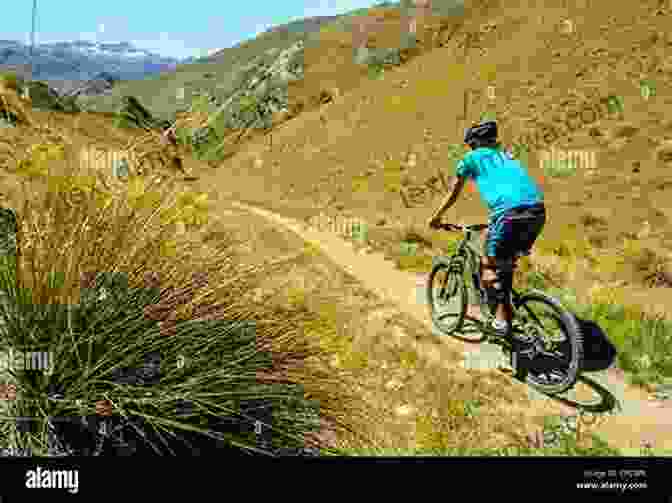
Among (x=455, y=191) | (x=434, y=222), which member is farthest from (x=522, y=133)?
(x=455, y=191)

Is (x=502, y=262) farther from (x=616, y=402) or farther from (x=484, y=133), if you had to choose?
(x=616, y=402)

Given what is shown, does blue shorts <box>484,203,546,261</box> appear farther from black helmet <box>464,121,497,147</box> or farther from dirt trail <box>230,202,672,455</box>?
dirt trail <box>230,202,672,455</box>

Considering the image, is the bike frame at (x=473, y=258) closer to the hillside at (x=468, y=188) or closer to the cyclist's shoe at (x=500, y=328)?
the cyclist's shoe at (x=500, y=328)

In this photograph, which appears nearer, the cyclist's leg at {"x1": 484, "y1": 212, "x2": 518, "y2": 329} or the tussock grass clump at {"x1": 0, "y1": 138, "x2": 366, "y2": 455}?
the tussock grass clump at {"x1": 0, "y1": 138, "x2": 366, "y2": 455}

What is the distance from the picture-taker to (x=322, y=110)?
40719mm

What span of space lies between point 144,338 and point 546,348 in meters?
3.31

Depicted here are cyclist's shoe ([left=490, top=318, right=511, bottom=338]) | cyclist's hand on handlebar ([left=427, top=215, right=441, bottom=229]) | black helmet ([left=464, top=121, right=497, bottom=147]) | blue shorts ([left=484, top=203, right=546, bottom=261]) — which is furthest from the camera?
cyclist's hand on handlebar ([left=427, top=215, right=441, bottom=229])

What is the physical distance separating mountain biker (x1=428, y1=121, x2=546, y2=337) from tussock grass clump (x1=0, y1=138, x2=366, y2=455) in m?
2.26

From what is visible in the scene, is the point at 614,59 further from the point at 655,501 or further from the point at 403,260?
the point at 655,501

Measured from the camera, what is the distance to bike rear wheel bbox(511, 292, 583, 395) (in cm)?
458

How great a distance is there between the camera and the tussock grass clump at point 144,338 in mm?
2451

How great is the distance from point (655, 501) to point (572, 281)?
7.17 meters

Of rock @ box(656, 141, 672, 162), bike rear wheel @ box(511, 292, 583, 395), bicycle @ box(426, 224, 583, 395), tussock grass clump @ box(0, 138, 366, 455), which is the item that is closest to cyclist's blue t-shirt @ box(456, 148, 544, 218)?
bicycle @ box(426, 224, 583, 395)

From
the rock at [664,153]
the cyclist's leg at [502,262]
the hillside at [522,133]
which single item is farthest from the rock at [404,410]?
the rock at [664,153]
